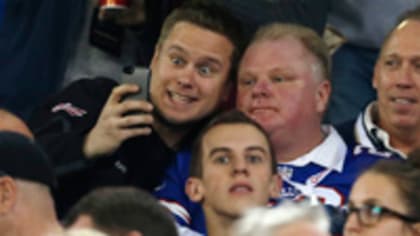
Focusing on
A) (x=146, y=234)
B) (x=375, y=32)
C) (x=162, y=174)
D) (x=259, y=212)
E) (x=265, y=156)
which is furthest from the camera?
(x=375, y=32)

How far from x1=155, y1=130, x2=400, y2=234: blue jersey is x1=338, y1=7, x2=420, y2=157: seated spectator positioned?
13 cm

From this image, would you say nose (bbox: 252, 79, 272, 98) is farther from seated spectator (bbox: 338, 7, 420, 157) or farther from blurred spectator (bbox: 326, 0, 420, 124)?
blurred spectator (bbox: 326, 0, 420, 124)

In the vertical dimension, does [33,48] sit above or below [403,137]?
below

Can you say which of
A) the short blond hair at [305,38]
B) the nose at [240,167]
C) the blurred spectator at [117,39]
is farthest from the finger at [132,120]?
the blurred spectator at [117,39]

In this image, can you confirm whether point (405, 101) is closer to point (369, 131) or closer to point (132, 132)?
point (369, 131)

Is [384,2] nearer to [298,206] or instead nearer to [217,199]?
[217,199]

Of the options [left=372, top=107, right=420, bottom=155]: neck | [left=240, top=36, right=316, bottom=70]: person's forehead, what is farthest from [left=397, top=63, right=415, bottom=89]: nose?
[left=240, top=36, right=316, bottom=70]: person's forehead

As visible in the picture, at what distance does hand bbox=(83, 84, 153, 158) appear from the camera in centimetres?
712

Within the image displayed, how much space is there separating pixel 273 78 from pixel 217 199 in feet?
2.80

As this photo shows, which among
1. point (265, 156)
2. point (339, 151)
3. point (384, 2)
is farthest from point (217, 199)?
point (384, 2)

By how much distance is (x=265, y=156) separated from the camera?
6.89m

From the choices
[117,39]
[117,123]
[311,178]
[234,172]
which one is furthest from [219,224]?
[117,39]

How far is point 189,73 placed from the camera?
24.6 ft

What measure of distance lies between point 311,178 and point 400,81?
0.59 metres
